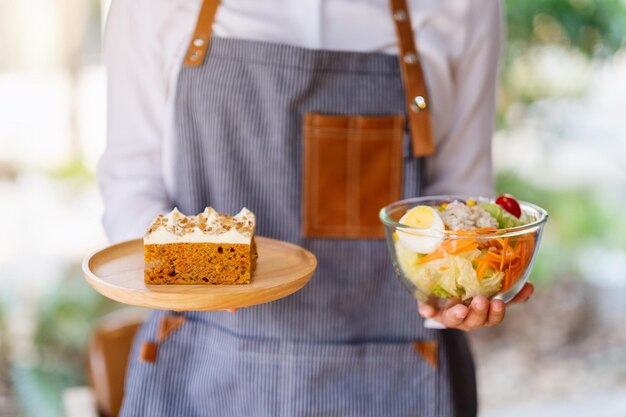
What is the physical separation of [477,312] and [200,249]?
45 centimetres

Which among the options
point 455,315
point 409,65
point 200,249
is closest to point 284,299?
point 200,249

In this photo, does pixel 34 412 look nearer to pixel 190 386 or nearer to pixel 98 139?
pixel 98 139

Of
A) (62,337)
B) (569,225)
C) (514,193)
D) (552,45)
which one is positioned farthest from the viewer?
(569,225)

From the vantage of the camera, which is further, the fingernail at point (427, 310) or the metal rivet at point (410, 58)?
the metal rivet at point (410, 58)

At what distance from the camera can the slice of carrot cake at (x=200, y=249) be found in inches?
47.5

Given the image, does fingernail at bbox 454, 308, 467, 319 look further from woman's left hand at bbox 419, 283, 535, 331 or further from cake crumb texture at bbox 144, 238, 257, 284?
cake crumb texture at bbox 144, 238, 257, 284

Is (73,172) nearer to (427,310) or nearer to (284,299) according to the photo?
(284,299)

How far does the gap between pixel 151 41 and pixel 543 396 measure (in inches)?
109

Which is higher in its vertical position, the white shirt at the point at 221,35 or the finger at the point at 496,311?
the white shirt at the point at 221,35

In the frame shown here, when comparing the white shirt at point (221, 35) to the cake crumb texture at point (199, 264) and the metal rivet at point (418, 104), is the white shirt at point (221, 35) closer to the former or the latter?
the metal rivet at point (418, 104)

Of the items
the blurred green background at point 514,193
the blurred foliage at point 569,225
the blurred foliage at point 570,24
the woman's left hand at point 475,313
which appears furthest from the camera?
the blurred foliage at point 569,225

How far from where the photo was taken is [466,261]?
115 cm

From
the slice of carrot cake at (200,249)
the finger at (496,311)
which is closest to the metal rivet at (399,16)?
the slice of carrot cake at (200,249)

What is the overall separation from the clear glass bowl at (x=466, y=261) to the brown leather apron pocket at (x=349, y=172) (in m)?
0.20
